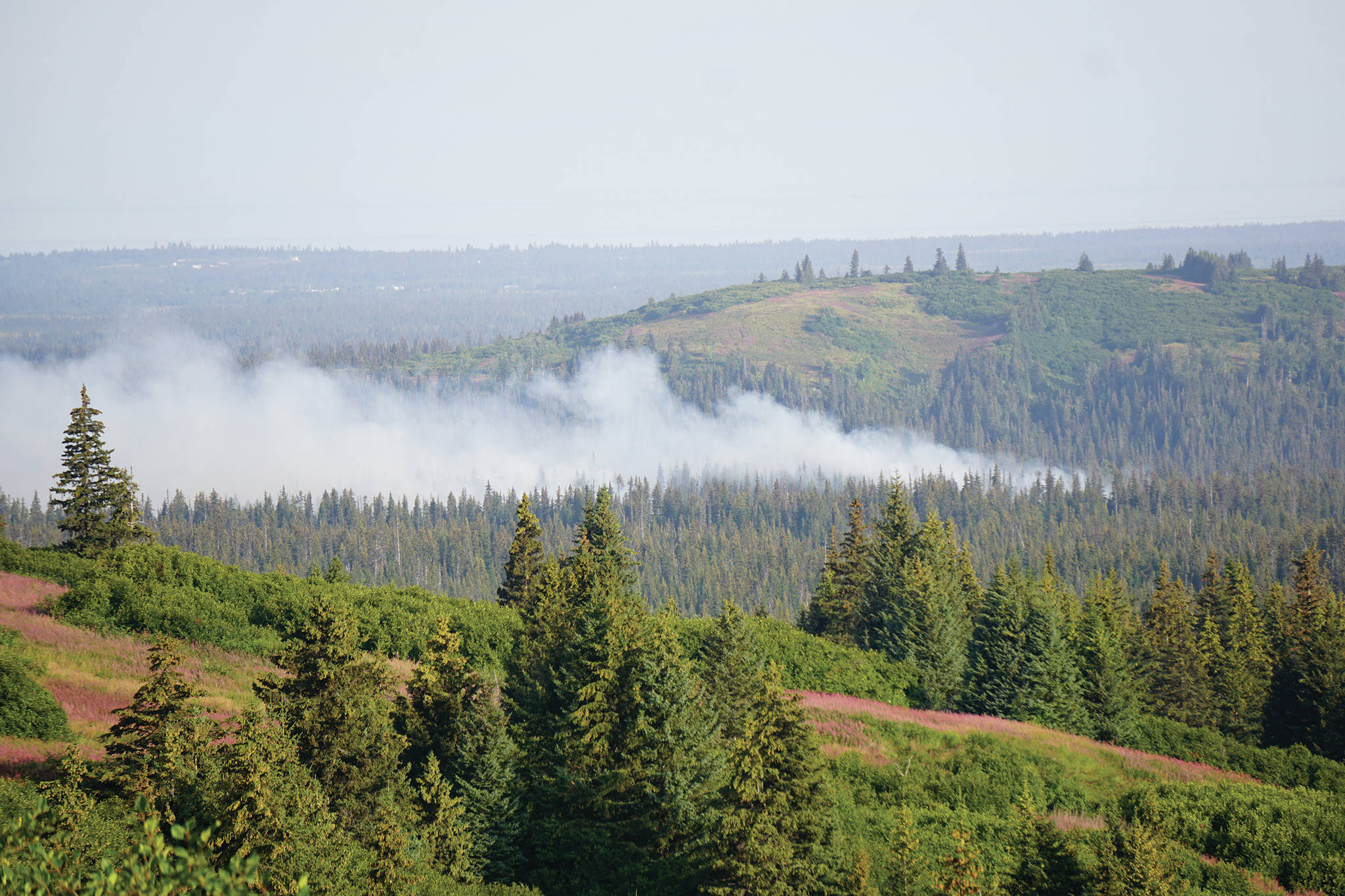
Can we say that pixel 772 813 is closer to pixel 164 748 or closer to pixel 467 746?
pixel 467 746

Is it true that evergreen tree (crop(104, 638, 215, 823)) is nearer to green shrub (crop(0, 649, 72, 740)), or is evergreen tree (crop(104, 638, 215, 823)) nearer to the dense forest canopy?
the dense forest canopy

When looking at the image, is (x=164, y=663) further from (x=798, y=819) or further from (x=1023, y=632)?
(x=1023, y=632)

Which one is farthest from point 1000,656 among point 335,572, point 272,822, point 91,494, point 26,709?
point 91,494

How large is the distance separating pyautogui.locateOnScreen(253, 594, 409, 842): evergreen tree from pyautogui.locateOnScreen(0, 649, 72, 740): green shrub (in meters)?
7.12

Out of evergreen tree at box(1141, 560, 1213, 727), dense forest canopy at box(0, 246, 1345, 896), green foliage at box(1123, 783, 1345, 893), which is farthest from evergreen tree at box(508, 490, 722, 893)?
evergreen tree at box(1141, 560, 1213, 727)

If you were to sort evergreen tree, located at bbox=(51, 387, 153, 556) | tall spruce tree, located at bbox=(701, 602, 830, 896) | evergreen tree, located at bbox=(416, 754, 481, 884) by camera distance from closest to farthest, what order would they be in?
tall spruce tree, located at bbox=(701, 602, 830, 896), evergreen tree, located at bbox=(416, 754, 481, 884), evergreen tree, located at bbox=(51, 387, 153, 556)

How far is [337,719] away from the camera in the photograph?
31516mm

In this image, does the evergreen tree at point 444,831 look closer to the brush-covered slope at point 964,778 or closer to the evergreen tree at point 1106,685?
the brush-covered slope at point 964,778

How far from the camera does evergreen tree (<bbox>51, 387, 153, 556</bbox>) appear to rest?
Answer: 60812 millimetres

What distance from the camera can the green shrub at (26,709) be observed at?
106 ft

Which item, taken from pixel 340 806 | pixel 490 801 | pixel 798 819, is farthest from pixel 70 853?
pixel 798 819

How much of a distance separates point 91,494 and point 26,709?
32.8 m

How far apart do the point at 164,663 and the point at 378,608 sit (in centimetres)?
3304

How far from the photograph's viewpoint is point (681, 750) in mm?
34125
